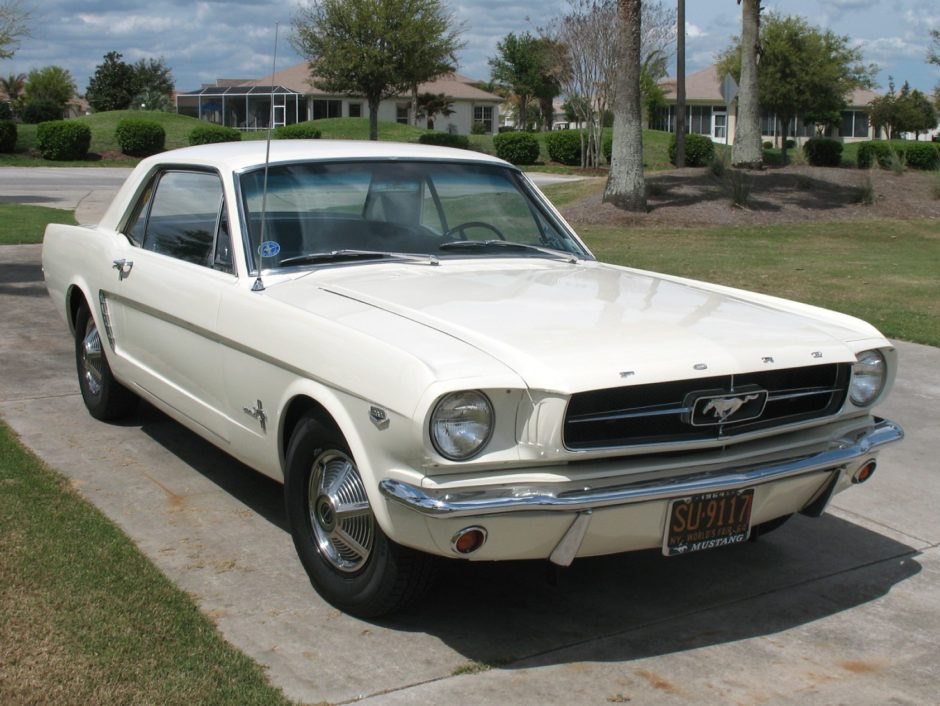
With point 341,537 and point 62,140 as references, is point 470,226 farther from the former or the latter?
point 62,140

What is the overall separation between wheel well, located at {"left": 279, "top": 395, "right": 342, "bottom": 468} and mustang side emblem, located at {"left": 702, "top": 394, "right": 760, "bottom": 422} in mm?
1233

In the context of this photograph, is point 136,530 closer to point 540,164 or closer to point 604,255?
point 604,255

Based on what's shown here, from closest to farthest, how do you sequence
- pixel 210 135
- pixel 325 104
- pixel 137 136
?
pixel 137 136
pixel 210 135
pixel 325 104

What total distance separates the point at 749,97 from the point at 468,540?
69.1 feet

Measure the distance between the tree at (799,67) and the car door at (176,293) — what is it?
4434 centimetres

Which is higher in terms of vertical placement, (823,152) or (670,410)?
(823,152)

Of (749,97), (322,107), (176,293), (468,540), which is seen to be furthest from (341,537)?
(322,107)

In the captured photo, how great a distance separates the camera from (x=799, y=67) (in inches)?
1871

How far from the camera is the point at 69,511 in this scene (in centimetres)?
484

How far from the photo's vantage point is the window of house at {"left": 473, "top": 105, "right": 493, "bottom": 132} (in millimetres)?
69688

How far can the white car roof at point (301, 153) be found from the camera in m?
5.06

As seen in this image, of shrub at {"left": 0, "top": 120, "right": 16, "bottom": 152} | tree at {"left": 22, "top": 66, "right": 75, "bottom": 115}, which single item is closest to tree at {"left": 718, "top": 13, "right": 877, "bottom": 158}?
shrub at {"left": 0, "top": 120, "right": 16, "bottom": 152}

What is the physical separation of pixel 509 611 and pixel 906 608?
4.88ft

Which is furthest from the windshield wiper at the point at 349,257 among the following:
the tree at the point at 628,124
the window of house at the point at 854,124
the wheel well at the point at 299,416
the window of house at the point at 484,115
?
the window of house at the point at 854,124
